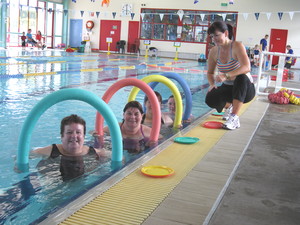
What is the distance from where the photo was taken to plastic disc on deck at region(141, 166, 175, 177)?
Answer: 320 cm

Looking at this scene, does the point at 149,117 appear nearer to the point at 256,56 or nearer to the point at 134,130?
the point at 134,130

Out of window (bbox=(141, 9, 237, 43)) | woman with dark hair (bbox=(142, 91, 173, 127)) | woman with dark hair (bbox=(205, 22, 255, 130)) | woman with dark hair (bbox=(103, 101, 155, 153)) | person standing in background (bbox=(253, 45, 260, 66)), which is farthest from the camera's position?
window (bbox=(141, 9, 237, 43))

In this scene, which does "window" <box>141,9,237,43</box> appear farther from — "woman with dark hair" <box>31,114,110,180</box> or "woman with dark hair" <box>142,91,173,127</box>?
"woman with dark hair" <box>31,114,110,180</box>

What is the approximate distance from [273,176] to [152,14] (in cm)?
2708

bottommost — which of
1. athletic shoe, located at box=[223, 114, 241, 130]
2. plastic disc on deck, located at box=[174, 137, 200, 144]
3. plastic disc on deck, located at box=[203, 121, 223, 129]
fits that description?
plastic disc on deck, located at box=[174, 137, 200, 144]

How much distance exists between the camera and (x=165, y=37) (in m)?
29.4

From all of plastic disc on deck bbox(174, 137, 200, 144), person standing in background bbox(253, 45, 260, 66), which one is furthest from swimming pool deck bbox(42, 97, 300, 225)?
person standing in background bbox(253, 45, 260, 66)

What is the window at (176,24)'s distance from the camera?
91.5 feet

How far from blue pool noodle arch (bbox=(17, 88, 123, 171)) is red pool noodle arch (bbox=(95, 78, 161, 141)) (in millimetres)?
993

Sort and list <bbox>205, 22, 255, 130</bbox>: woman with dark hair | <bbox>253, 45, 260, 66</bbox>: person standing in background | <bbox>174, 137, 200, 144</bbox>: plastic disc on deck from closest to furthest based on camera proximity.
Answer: <bbox>174, 137, 200, 144</bbox>: plastic disc on deck < <bbox>205, 22, 255, 130</bbox>: woman with dark hair < <bbox>253, 45, 260, 66</bbox>: person standing in background

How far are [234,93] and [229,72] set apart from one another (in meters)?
0.33

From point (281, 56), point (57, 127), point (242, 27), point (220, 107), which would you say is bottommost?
point (57, 127)

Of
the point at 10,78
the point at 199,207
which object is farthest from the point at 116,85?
→ the point at 10,78

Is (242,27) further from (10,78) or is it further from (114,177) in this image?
(114,177)
